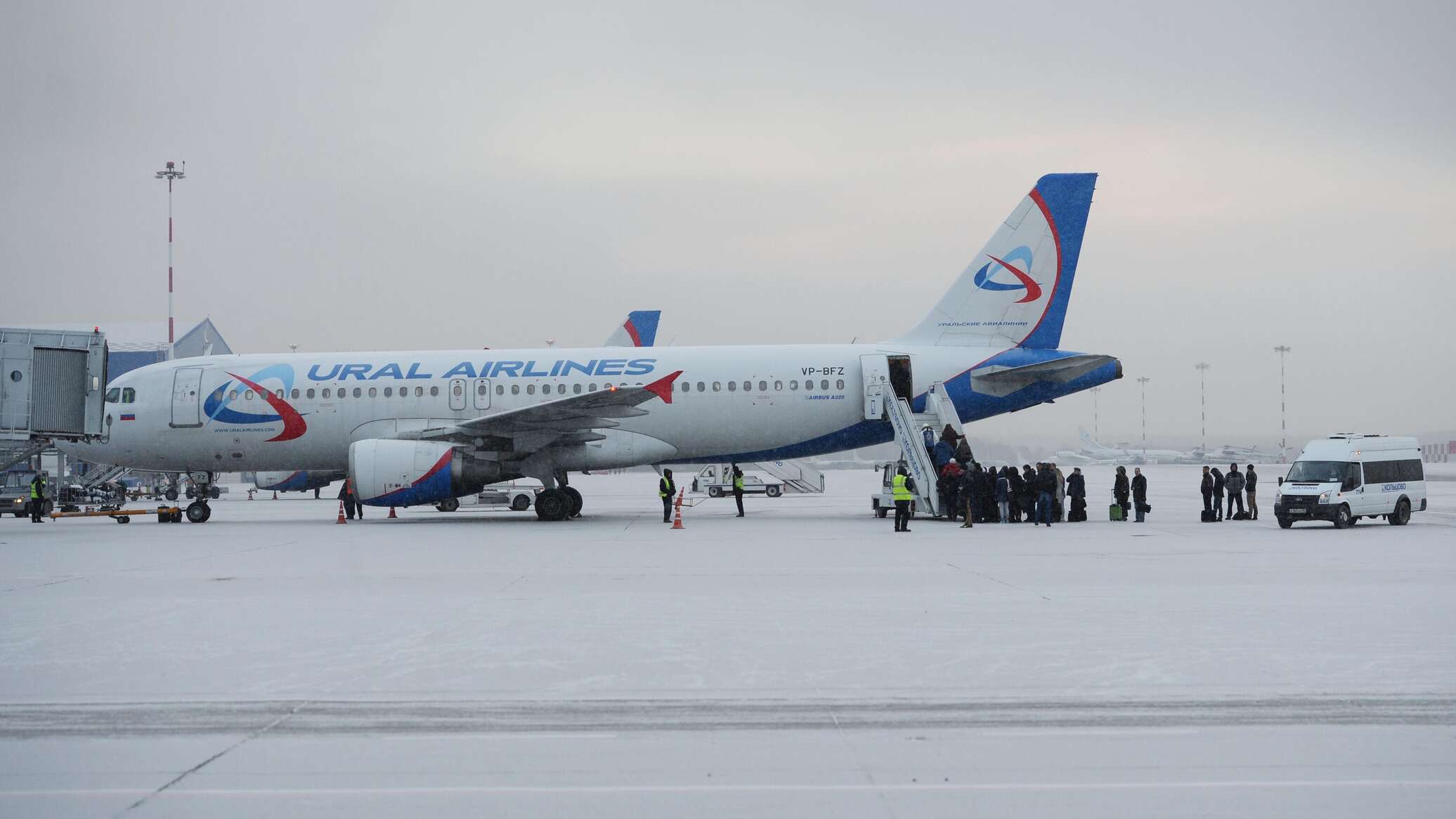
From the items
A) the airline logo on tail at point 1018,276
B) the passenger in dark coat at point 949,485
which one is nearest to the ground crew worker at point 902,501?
the passenger in dark coat at point 949,485

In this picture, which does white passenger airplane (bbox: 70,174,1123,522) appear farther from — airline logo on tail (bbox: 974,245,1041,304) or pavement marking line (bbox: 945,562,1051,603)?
pavement marking line (bbox: 945,562,1051,603)

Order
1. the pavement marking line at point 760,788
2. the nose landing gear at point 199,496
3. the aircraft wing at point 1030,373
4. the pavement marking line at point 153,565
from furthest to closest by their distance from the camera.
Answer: the nose landing gear at point 199,496 → the aircraft wing at point 1030,373 → the pavement marking line at point 153,565 → the pavement marking line at point 760,788

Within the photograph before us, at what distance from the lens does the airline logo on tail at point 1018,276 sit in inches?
1040

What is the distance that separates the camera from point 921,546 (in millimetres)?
17969

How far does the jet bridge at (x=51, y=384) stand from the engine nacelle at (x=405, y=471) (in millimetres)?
5911

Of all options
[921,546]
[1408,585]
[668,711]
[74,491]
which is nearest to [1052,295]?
[921,546]

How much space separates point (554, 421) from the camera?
2458 centimetres

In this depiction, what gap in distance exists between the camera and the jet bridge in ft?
79.3

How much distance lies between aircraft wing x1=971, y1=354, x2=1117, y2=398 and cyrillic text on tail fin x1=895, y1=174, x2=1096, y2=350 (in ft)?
2.79

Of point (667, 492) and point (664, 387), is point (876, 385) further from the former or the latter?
point (667, 492)

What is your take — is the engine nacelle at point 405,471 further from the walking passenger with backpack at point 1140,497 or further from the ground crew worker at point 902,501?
the walking passenger with backpack at point 1140,497

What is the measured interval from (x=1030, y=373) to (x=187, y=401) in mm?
19127

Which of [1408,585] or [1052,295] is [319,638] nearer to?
[1408,585]

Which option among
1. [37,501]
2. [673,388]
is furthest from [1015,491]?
[37,501]
